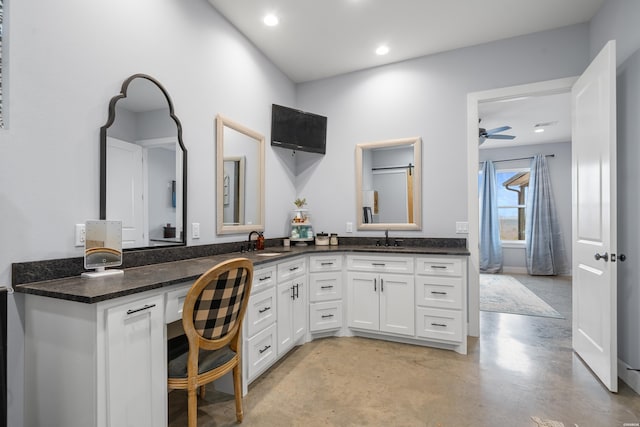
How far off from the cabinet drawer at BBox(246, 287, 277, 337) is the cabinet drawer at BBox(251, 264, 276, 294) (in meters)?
0.04

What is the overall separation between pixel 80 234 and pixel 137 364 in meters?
0.79

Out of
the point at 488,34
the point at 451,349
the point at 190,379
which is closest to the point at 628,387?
the point at 451,349

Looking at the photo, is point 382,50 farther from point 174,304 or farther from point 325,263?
point 174,304

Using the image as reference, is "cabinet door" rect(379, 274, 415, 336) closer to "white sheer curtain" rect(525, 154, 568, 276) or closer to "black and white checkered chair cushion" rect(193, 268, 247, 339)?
"black and white checkered chair cushion" rect(193, 268, 247, 339)

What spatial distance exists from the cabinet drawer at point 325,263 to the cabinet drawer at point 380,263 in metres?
0.11

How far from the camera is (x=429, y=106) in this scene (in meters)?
3.34

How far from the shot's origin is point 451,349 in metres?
2.79

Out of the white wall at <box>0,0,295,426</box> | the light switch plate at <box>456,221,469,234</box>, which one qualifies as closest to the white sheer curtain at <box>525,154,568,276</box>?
the light switch plate at <box>456,221,469,234</box>

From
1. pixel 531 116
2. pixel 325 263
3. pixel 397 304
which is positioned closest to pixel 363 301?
pixel 397 304

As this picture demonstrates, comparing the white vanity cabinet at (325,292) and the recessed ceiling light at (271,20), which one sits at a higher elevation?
the recessed ceiling light at (271,20)

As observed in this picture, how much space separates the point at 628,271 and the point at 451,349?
143 centimetres

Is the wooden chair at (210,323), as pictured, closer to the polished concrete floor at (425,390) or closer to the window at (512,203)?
the polished concrete floor at (425,390)

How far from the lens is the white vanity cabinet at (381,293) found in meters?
2.90

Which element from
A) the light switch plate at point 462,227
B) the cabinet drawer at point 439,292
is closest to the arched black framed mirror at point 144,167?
the cabinet drawer at point 439,292
